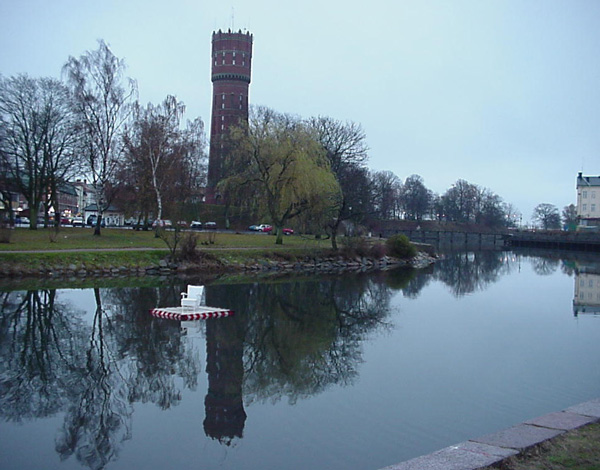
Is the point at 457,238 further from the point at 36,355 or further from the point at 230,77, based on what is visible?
the point at 36,355

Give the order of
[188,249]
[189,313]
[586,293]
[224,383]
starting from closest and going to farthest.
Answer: [224,383], [189,313], [586,293], [188,249]

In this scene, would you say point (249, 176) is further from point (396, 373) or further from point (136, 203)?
point (396, 373)

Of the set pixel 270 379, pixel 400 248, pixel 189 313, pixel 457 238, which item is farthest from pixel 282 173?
pixel 457 238

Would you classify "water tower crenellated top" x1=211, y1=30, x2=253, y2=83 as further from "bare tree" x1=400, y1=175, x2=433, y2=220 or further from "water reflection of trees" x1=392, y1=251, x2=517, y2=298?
"water reflection of trees" x1=392, y1=251, x2=517, y2=298

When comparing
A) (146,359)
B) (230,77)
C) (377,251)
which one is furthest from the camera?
(230,77)

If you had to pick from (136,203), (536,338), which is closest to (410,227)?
(136,203)

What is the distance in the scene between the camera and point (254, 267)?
37875mm

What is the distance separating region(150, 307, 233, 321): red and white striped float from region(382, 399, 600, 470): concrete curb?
1219cm

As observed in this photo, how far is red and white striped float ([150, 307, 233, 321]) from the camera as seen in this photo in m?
18.9

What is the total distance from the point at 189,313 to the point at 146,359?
5.48m

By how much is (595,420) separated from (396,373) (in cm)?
503

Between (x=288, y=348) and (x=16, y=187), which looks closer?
(x=288, y=348)

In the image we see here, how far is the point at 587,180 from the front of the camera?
105 metres

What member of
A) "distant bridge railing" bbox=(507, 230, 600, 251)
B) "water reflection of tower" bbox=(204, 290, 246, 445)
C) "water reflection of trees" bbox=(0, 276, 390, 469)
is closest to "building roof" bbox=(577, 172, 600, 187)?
"distant bridge railing" bbox=(507, 230, 600, 251)
